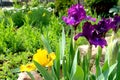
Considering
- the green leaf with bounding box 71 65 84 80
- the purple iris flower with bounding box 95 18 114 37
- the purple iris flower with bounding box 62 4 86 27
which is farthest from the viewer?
the purple iris flower with bounding box 62 4 86 27

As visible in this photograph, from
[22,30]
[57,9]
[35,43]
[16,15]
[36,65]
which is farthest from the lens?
[57,9]

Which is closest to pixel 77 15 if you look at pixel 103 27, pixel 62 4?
pixel 103 27

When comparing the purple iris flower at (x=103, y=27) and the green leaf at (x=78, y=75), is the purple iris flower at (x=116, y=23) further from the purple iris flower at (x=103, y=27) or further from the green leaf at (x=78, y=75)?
the green leaf at (x=78, y=75)

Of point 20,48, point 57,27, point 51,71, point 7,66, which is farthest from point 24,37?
point 51,71

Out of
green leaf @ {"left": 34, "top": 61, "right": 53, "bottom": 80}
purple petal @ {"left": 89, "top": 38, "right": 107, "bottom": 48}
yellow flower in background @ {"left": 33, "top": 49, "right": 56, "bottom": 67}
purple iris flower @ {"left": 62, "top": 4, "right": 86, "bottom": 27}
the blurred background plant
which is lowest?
the blurred background plant

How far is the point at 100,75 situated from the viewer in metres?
2.08

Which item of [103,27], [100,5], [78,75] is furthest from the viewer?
[100,5]

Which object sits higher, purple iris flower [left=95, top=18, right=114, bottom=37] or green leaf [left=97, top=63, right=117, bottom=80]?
purple iris flower [left=95, top=18, right=114, bottom=37]

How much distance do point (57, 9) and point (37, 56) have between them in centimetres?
771

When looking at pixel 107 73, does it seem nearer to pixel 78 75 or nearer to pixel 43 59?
pixel 78 75

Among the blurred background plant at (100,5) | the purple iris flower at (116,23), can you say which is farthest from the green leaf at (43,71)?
the blurred background plant at (100,5)

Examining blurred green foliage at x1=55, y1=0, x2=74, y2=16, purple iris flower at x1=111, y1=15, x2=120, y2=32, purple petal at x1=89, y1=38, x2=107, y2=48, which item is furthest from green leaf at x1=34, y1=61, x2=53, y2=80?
blurred green foliage at x1=55, y1=0, x2=74, y2=16

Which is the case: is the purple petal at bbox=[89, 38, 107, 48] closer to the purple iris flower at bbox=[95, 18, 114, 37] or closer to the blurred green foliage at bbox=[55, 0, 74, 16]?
the purple iris flower at bbox=[95, 18, 114, 37]

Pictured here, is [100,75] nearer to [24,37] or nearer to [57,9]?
[24,37]
